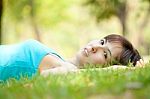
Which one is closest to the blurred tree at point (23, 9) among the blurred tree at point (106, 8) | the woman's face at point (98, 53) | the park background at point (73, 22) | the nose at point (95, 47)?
the park background at point (73, 22)

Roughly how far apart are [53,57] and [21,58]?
1.31 ft

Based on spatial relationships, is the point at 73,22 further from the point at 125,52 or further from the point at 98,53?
the point at 98,53

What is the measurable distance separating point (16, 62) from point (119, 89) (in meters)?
3.05

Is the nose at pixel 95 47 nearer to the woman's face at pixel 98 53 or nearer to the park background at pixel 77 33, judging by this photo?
the woman's face at pixel 98 53

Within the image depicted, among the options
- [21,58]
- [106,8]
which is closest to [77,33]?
[106,8]

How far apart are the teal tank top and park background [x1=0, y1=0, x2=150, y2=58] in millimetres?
20106

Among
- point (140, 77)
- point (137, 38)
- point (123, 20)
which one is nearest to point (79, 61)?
point (140, 77)

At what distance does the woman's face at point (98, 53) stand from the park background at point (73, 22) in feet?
65.3

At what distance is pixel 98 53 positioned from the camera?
613cm

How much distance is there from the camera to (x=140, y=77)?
3.60 metres

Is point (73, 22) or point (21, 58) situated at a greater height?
point (21, 58)

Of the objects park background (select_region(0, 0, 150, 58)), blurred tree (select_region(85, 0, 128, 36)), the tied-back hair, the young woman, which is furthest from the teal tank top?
park background (select_region(0, 0, 150, 58))

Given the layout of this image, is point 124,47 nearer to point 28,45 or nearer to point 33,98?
point 28,45

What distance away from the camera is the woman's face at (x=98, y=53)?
606 cm
